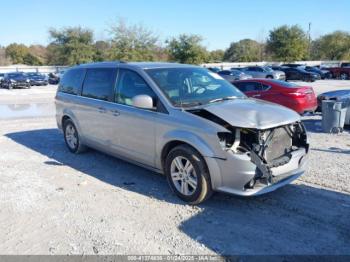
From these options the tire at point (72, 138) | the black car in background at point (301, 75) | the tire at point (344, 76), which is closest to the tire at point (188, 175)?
the tire at point (72, 138)

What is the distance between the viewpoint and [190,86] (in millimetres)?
Answer: 5297

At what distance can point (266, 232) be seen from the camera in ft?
Result: 12.9

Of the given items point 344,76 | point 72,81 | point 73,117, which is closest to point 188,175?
point 73,117

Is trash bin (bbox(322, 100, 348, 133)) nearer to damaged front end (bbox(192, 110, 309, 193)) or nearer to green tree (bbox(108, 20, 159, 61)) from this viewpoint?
damaged front end (bbox(192, 110, 309, 193))

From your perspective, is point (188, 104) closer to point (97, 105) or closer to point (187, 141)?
point (187, 141)

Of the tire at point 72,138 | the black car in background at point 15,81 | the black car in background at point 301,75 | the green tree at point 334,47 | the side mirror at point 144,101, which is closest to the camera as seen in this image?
the side mirror at point 144,101

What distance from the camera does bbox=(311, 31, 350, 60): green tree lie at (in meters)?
69.8

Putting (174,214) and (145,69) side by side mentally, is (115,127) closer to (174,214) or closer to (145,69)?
(145,69)

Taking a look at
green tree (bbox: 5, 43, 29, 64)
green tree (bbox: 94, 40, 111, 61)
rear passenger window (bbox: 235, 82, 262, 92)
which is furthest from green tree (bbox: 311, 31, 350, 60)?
rear passenger window (bbox: 235, 82, 262, 92)

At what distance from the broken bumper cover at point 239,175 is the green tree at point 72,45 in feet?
211

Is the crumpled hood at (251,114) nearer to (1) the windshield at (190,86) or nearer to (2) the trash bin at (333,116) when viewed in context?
(1) the windshield at (190,86)

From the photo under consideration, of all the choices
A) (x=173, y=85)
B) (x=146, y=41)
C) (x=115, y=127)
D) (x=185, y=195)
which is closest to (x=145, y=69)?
(x=173, y=85)

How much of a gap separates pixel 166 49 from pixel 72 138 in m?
51.2

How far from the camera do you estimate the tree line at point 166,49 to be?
180ft
